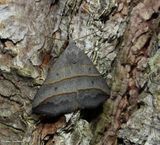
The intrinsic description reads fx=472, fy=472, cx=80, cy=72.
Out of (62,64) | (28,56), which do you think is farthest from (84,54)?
(28,56)

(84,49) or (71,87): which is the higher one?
(84,49)

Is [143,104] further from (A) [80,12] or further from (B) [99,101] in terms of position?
(A) [80,12]

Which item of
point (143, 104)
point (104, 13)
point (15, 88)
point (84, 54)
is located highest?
point (104, 13)

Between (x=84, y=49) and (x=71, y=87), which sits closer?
(x=71, y=87)

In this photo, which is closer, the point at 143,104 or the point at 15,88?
the point at 143,104
